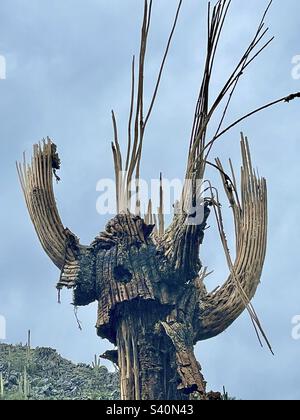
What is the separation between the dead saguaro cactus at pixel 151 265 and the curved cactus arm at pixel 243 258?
1 cm

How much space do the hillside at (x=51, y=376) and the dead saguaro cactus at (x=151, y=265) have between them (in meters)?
1.48

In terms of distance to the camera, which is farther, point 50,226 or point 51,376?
point 51,376

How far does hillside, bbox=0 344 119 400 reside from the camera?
45.2ft

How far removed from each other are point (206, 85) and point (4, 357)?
5576 millimetres

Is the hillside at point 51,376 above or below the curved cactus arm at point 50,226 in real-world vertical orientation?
below

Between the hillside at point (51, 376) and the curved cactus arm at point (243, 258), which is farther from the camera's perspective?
the hillside at point (51, 376)

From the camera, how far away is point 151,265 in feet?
40.9

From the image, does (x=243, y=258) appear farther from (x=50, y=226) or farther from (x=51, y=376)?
(x=51, y=376)

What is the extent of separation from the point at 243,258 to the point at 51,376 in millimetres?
3491

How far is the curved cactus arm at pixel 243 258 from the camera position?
1254cm

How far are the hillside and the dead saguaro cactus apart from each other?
148 centimetres

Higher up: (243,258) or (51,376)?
(243,258)
